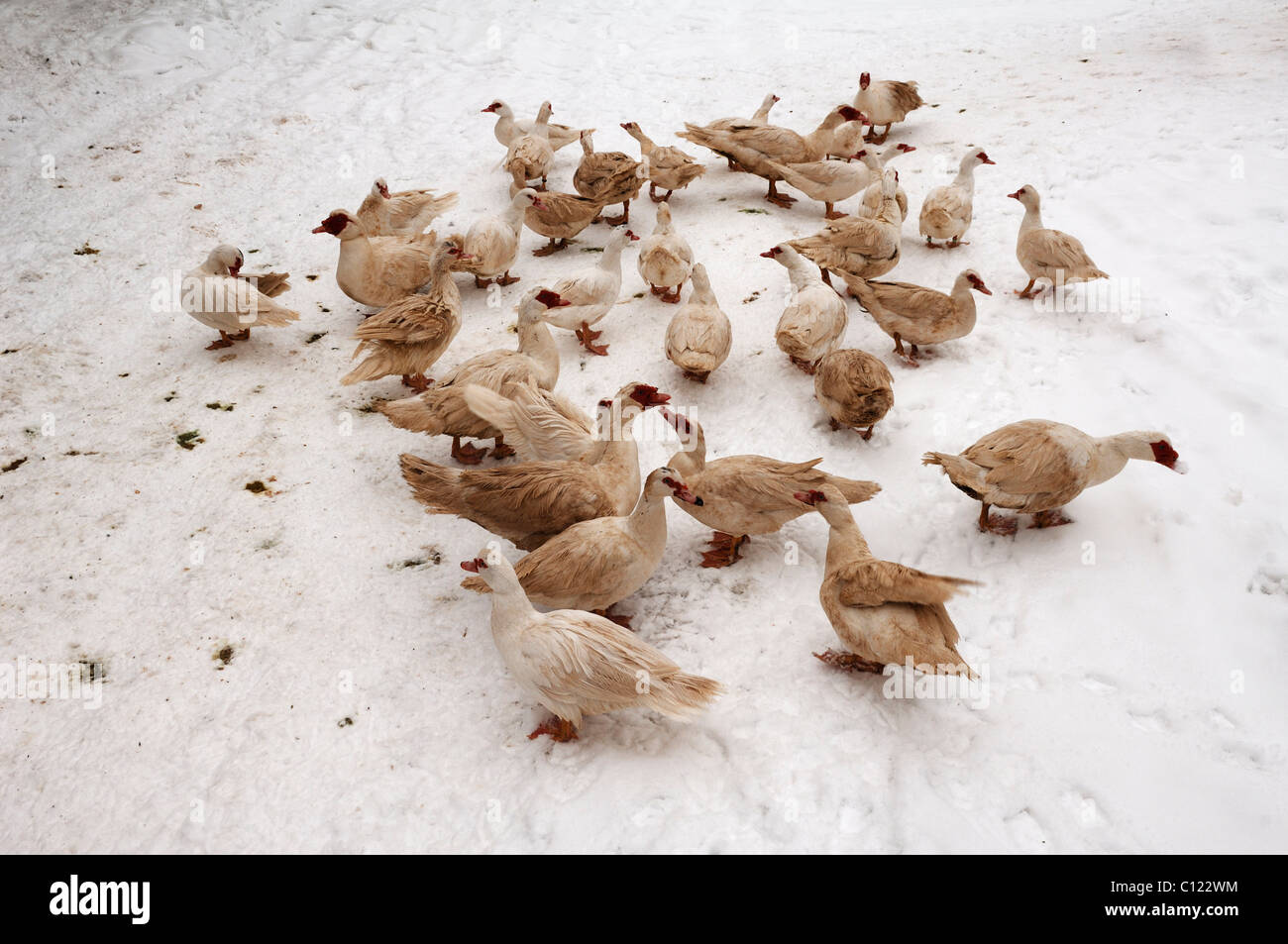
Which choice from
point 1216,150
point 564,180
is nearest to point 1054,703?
point 1216,150

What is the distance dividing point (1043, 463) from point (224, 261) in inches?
222

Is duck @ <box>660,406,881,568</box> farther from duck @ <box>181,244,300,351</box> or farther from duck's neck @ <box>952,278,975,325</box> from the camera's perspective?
duck @ <box>181,244,300,351</box>

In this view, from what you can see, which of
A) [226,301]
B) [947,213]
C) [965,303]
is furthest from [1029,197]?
[226,301]

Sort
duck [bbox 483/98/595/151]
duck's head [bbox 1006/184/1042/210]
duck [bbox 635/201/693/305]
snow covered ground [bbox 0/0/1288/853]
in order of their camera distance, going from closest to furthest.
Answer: snow covered ground [bbox 0/0/1288/853]
duck's head [bbox 1006/184/1042/210]
duck [bbox 635/201/693/305]
duck [bbox 483/98/595/151]

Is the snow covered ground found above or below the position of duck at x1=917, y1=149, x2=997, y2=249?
below

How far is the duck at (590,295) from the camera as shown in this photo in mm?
5676

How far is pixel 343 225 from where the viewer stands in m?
5.78

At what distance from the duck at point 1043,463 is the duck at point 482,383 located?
8.07 feet

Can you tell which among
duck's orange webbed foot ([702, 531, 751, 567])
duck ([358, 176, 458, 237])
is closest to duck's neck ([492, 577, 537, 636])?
duck's orange webbed foot ([702, 531, 751, 567])

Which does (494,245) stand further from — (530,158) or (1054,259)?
(1054,259)

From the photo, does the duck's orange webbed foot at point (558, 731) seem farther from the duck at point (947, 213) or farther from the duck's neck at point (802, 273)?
the duck at point (947, 213)

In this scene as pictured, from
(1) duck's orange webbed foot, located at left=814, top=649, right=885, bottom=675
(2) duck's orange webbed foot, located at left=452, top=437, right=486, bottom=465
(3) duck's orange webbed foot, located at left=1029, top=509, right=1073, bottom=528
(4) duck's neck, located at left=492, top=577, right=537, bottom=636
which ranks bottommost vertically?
(2) duck's orange webbed foot, located at left=452, top=437, right=486, bottom=465

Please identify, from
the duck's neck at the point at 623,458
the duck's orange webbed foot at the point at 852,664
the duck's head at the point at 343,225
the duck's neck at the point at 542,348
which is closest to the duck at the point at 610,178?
the duck's head at the point at 343,225

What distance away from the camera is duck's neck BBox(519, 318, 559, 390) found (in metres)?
5.12
